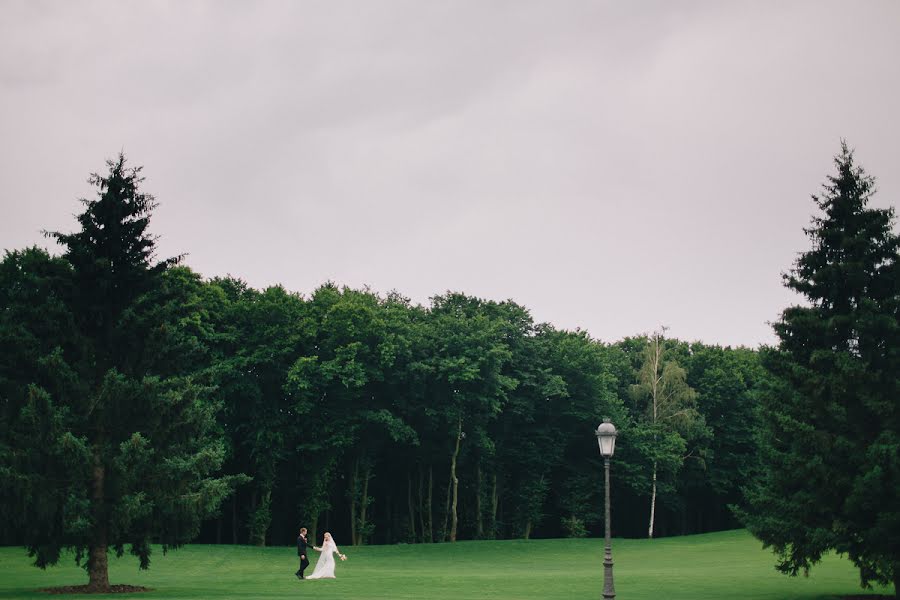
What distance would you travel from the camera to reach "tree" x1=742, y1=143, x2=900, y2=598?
24.6 metres

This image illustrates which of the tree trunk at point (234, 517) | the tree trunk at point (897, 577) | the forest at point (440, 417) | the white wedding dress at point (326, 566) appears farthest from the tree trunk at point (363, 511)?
the tree trunk at point (897, 577)

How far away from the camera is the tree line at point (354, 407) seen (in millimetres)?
26906

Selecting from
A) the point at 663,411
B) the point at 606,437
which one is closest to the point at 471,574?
the point at 606,437

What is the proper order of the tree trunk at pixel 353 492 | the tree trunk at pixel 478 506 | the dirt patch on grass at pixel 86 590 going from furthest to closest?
the tree trunk at pixel 478 506
the tree trunk at pixel 353 492
the dirt patch on grass at pixel 86 590

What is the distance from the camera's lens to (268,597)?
26328mm

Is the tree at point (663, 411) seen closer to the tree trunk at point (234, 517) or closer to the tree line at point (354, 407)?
the tree line at point (354, 407)

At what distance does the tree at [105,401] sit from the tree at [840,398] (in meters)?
17.8

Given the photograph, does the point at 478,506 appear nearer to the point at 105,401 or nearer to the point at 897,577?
the point at 897,577

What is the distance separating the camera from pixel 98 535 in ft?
90.1

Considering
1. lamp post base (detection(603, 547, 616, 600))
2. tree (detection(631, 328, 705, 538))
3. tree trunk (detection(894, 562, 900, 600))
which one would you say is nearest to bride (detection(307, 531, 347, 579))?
lamp post base (detection(603, 547, 616, 600))

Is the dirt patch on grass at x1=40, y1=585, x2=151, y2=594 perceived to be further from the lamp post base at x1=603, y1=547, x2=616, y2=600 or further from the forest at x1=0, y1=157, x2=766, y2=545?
the lamp post base at x1=603, y1=547, x2=616, y2=600

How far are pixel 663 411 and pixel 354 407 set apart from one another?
27155mm

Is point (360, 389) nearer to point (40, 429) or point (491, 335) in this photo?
point (491, 335)

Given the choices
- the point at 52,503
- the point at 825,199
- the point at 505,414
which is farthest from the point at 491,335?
the point at 52,503
